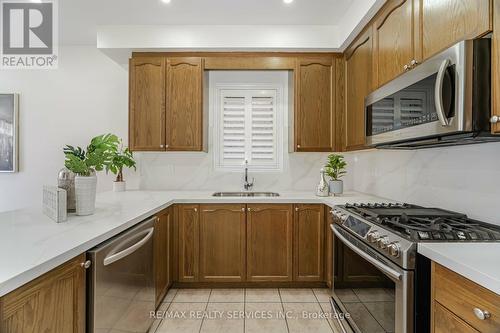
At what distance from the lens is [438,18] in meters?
1.46

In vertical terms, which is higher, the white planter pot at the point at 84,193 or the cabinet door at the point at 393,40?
the cabinet door at the point at 393,40

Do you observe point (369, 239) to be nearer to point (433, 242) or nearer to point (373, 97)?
point (433, 242)

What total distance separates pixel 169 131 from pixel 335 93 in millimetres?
1781

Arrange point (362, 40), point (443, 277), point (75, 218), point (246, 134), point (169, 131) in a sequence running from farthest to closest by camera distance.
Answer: point (246, 134) → point (169, 131) → point (362, 40) → point (75, 218) → point (443, 277)

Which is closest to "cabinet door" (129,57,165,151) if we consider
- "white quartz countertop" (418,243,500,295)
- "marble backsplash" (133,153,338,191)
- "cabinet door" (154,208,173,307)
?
"marble backsplash" (133,153,338,191)

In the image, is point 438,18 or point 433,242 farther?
point 438,18

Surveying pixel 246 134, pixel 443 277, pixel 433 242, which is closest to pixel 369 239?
pixel 433 242

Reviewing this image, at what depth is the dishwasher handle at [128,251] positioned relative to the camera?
135 cm

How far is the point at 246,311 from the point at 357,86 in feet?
7.24

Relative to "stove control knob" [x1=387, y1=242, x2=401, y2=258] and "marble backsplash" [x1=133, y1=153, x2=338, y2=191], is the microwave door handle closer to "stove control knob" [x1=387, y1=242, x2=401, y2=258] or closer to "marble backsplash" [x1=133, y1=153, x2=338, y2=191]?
"stove control knob" [x1=387, y1=242, x2=401, y2=258]

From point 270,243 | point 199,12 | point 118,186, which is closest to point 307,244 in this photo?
point 270,243

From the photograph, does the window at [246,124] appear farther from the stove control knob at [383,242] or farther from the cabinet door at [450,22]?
the stove control knob at [383,242]

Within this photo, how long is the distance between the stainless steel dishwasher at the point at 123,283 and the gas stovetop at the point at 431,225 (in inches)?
53.6

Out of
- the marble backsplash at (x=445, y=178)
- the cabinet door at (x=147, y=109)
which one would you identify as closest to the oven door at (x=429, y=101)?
the marble backsplash at (x=445, y=178)
